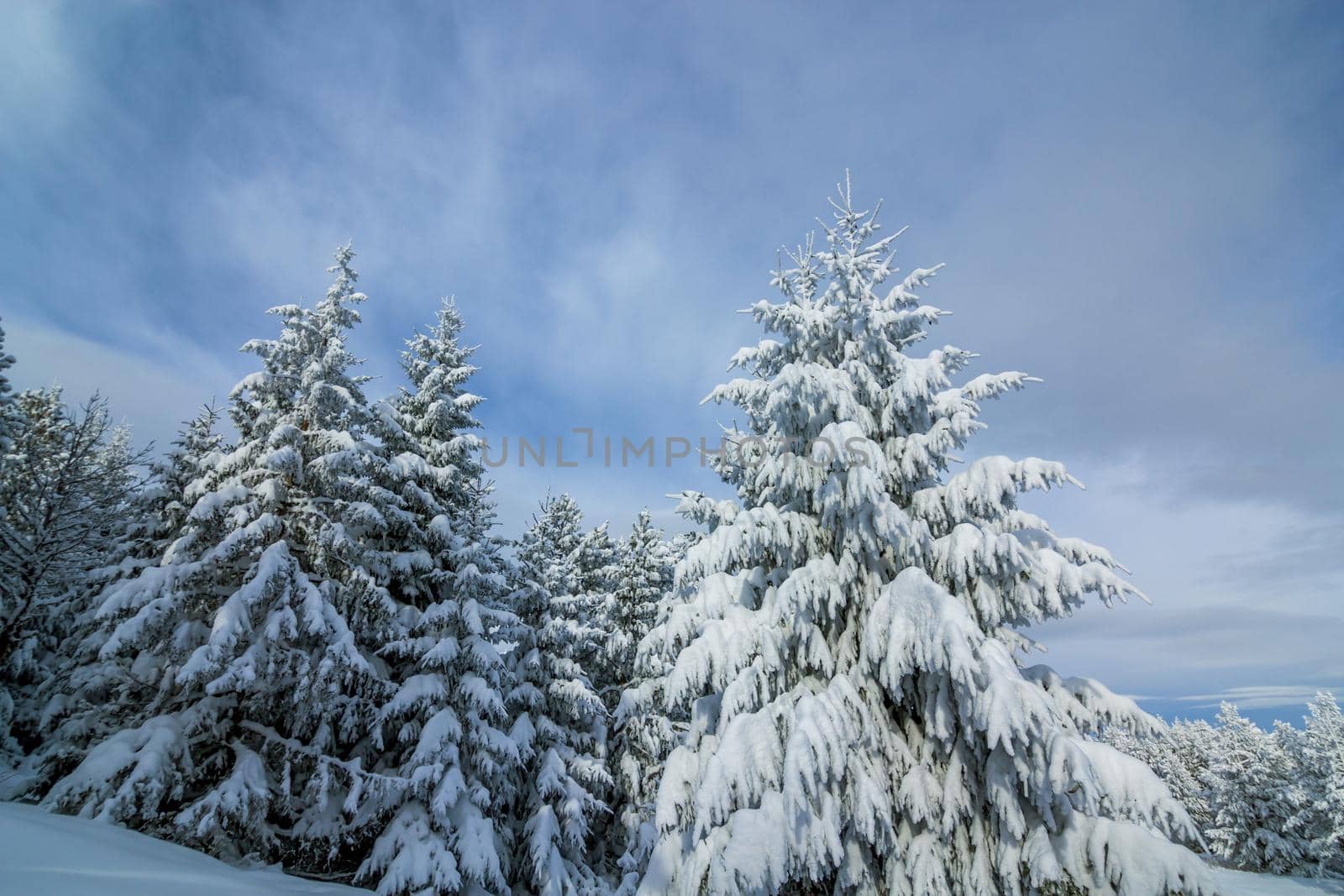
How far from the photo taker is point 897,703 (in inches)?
300

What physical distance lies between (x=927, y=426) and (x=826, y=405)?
1837 mm

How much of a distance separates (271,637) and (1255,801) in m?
70.8

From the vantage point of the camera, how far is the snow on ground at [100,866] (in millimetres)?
4852

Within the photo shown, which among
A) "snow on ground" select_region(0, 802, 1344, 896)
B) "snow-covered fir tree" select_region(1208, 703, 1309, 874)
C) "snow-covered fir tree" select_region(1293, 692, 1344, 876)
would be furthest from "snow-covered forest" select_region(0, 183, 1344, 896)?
"snow-covered fir tree" select_region(1208, 703, 1309, 874)

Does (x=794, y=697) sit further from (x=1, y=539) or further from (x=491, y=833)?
(x=1, y=539)

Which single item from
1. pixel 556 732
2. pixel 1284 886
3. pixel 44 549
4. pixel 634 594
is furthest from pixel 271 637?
pixel 1284 886

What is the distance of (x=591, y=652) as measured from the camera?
21000mm

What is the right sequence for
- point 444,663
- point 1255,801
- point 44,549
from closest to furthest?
point 444,663 → point 44,549 → point 1255,801

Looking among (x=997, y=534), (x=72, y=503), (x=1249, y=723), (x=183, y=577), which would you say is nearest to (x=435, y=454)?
(x=183, y=577)

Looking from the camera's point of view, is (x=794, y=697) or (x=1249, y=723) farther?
(x=1249, y=723)

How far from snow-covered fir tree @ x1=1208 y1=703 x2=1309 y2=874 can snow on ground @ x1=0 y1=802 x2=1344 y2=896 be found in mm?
59787

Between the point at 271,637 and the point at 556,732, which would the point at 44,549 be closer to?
the point at 271,637

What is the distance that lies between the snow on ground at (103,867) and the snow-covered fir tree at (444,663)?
9.72 feet

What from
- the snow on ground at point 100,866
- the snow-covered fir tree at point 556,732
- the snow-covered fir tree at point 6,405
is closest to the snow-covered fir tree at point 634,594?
the snow-covered fir tree at point 556,732
